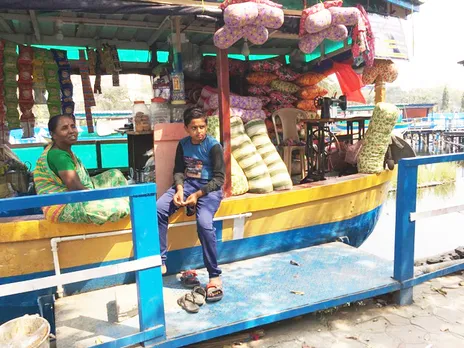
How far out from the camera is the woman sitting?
2783 mm

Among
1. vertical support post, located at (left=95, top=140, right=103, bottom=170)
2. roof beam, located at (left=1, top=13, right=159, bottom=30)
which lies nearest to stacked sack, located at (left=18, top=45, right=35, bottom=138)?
roof beam, located at (left=1, top=13, right=159, bottom=30)

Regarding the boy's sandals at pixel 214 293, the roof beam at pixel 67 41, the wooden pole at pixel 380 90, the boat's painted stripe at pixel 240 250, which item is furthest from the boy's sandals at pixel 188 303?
the roof beam at pixel 67 41

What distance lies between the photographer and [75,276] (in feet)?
6.93

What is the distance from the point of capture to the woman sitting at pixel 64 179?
2783mm

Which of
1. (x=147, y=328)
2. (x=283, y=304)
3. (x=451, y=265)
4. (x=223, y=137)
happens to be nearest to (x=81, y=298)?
(x=147, y=328)

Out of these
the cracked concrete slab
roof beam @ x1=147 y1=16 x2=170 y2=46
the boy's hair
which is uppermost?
roof beam @ x1=147 y1=16 x2=170 y2=46

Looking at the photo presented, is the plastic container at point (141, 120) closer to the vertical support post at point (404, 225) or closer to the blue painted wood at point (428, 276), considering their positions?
the vertical support post at point (404, 225)

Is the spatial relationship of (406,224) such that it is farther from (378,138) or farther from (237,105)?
(237,105)

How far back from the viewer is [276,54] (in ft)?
21.3

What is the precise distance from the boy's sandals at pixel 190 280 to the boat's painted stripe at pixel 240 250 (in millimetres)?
248

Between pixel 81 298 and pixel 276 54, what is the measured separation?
5.03m

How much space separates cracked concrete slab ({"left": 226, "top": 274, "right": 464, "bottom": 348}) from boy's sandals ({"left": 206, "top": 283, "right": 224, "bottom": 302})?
15.8 inches

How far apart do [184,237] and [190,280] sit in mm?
429

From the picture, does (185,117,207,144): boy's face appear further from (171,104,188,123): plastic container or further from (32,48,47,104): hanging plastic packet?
(32,48,47,104): hanging plastic packet
